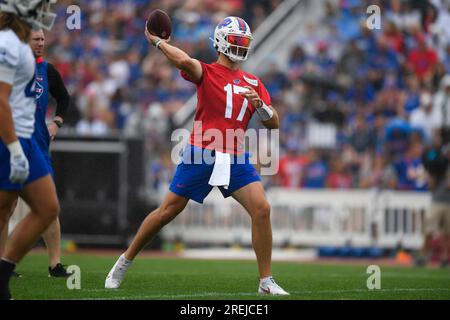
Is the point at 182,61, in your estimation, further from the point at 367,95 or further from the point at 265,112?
the point at 367,95

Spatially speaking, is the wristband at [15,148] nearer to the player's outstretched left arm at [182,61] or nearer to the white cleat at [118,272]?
the player's outstretched left arm at [182,61]

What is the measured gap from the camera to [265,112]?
351 inches


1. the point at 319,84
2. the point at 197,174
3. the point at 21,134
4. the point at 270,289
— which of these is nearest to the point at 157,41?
the point at 197,174

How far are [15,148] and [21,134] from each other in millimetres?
350

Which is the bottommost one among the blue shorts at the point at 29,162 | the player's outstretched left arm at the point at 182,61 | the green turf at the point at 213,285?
the green turf at the point at 213,285

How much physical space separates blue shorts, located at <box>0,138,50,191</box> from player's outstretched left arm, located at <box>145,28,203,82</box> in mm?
1645

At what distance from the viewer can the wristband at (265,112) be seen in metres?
8.88

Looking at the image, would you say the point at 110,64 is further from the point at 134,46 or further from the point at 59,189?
the point at 59,189

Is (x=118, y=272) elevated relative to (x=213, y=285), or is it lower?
elevated

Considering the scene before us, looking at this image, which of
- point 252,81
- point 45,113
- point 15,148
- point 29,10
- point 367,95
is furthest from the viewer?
point 367,95

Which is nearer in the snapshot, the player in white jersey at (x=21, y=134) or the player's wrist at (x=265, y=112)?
the player in white jersey at (x=21, y=134)

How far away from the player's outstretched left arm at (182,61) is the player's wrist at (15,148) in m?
1.95

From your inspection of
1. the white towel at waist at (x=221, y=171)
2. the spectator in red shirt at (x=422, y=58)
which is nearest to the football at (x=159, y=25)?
the white towel at waist at (x=221, y=171)
